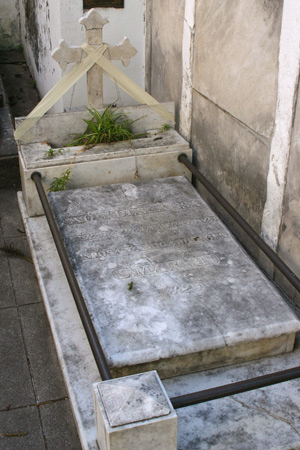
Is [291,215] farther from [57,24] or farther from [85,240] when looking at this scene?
[57,24]

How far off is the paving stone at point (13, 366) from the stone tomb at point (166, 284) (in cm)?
62

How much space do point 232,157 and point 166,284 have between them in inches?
52.9

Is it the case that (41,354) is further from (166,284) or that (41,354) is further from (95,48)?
(95,48)

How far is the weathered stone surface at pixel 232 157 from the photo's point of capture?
4.25m

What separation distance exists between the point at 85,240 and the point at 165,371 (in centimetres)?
127

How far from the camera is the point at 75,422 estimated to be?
11.1ft

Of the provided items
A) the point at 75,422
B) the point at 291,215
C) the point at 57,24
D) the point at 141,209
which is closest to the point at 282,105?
the point at 291,215

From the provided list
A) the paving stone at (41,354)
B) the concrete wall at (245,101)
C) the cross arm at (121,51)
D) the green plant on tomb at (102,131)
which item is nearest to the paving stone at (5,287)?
the paving stone at (41,354)

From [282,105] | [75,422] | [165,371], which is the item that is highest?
[282,105]

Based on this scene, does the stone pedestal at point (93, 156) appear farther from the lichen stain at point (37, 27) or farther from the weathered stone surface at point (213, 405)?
the lichen stain at point (37, 27)

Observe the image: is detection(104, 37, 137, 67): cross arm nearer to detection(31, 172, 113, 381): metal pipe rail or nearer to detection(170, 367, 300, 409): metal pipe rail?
detection(31, 172, 113, 381): metal pipe rail

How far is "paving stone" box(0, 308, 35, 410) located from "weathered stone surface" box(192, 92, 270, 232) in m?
1.92

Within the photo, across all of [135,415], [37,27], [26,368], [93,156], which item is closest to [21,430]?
[26,368]

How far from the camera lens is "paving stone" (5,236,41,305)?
14.5 feet
